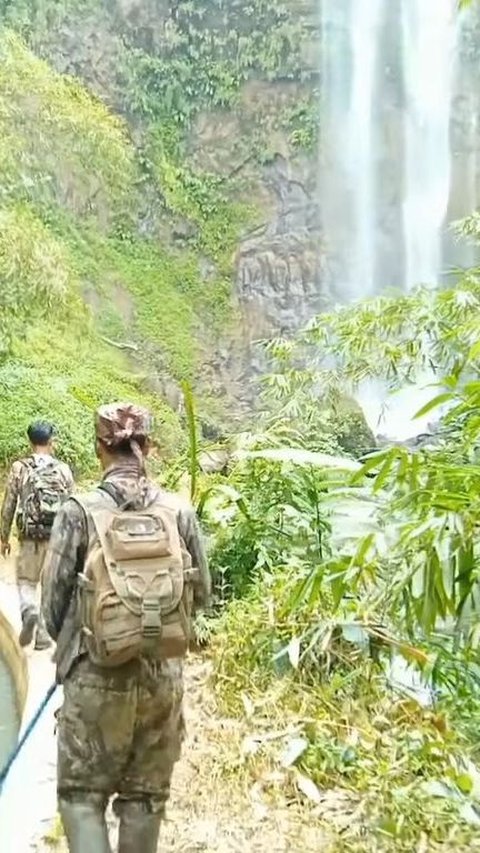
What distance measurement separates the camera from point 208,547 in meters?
4.51

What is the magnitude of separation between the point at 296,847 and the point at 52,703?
3.80ft

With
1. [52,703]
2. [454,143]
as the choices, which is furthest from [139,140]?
[52,703]

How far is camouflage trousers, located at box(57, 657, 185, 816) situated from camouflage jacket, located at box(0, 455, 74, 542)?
227 centimetres

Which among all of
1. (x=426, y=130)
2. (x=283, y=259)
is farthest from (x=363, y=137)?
(x=283, y=259)

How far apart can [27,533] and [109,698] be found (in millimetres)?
2357

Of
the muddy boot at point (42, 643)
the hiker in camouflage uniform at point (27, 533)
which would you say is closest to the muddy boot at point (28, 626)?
the hiker in camouflage uniform at point (27, 533)

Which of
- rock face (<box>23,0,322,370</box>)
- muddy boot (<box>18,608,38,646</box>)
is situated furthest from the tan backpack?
rock face (<box>23,0,322,370</box>)

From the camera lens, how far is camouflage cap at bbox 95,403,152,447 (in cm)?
203

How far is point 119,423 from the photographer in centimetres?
203

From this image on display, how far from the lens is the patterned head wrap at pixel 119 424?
2031 mm

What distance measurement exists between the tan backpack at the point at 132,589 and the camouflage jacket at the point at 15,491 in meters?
2.31

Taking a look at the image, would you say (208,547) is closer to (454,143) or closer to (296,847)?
(296,847)

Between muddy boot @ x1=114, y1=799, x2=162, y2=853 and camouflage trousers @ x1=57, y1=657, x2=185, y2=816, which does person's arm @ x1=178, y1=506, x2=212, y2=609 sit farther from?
muddy boot @ x1=114, y1=799, x2=162, y2=853

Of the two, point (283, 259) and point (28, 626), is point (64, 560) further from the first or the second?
point (283, 259)
